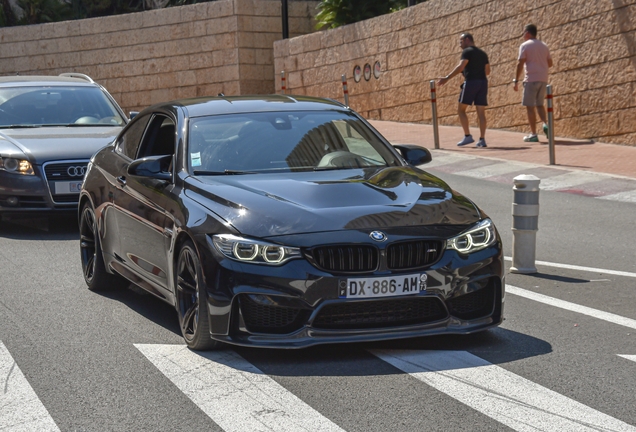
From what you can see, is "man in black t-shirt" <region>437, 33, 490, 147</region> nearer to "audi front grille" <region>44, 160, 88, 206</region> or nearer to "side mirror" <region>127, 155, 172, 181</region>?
"audi front grille" <region>44, 160, 88, 206</region>

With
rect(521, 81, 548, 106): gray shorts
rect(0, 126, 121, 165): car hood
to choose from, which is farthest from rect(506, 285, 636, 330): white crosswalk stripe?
rect(521, 81, 548, 106): gray shorts

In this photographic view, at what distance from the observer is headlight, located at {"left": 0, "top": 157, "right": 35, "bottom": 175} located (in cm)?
1107

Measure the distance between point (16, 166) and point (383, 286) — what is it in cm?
657

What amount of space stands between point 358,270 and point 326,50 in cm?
2373

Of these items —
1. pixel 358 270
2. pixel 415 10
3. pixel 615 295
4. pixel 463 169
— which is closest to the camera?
pixel 358 270

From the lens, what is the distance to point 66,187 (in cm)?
1106

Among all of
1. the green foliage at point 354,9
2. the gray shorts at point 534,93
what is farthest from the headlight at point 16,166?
the green foliage at point 354,9

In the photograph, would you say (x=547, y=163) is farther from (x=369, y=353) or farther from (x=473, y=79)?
(x=369, y=353)

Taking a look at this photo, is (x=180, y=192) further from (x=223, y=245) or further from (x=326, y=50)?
(x=326, y=50)

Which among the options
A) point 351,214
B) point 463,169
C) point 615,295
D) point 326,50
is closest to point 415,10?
point 326,50

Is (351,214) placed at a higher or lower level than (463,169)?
higher

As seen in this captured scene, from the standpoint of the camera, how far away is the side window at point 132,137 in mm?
7723

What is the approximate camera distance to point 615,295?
7.58 m

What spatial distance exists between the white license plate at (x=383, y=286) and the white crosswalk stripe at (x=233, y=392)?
0.60 m
